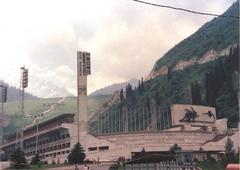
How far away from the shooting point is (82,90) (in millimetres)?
118125

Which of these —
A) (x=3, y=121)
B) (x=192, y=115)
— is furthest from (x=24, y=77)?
(x=192, y=115)

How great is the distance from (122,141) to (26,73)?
31.4m

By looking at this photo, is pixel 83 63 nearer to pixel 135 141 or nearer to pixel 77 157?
pixel 135 141

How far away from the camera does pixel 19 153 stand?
293 ft

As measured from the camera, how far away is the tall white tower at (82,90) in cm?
11662

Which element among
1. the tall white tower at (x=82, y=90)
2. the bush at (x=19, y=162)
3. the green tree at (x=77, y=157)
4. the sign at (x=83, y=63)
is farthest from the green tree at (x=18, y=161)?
the sign at (x=83, y=63)

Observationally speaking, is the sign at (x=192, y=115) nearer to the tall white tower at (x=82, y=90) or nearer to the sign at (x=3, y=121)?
the tall white tower at (x=82, y=90)

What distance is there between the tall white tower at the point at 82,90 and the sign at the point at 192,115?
25194 millimetres

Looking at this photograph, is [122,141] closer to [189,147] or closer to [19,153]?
[189,147]

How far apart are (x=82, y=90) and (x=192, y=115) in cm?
3167

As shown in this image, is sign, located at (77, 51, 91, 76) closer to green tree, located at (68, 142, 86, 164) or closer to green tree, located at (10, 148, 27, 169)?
green tree, located at (68, 142, 86, 164)

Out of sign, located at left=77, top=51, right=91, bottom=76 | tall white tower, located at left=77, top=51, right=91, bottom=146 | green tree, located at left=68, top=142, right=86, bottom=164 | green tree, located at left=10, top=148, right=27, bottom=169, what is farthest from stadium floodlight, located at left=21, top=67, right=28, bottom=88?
green tree, located at left=10, top=148, right=27, bottom=169

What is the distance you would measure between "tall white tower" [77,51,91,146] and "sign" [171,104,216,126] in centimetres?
2519

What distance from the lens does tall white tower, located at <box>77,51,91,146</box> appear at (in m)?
117
